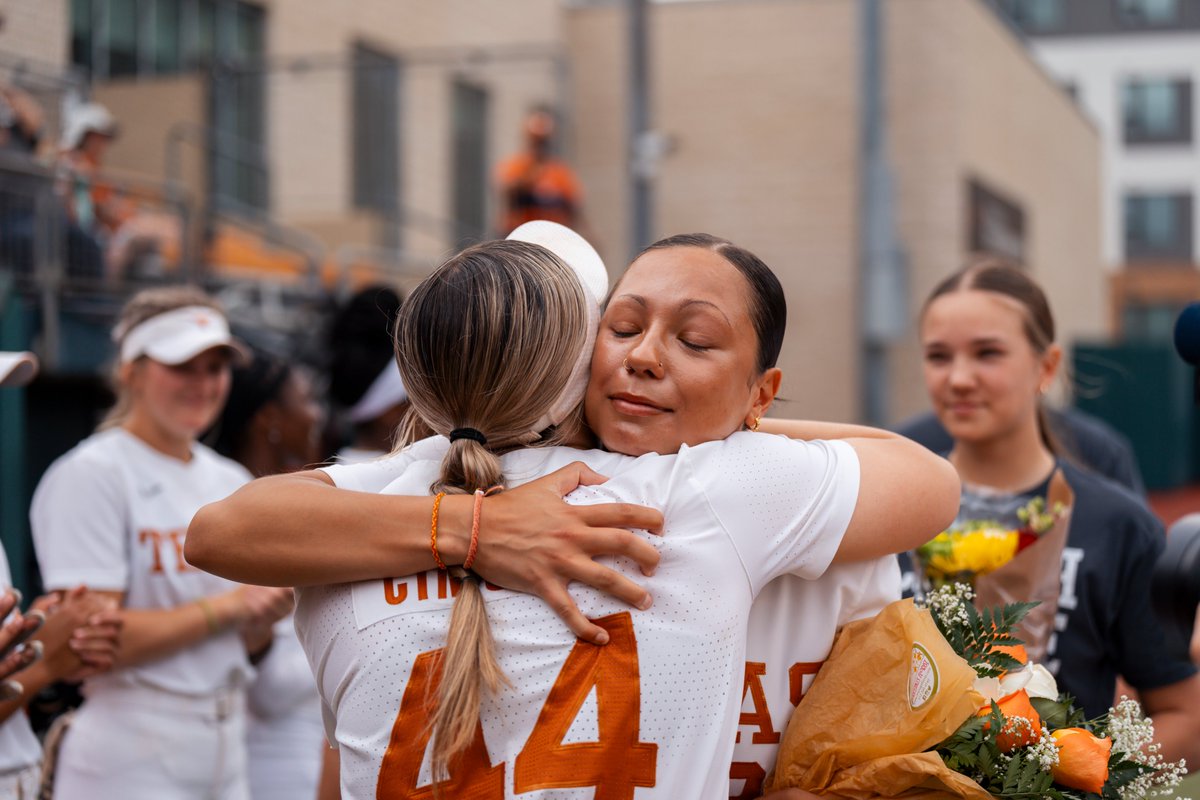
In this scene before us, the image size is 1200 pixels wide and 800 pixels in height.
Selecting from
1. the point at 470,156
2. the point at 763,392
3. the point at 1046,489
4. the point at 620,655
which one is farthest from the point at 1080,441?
the point at 470,156

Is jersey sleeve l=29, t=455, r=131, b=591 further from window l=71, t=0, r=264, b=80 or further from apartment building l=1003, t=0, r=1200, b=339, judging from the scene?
apartment building l=1003, t=0, r=1200, b=339

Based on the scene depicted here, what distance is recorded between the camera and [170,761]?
12.9 ft

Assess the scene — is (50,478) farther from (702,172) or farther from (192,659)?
(702,172)

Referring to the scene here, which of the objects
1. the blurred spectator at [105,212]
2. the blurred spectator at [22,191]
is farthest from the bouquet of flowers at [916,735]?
the blurred spectator at [105,212]

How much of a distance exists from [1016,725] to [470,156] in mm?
15229

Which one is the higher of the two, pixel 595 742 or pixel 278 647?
pixel 595 742

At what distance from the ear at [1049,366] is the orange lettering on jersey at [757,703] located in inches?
67.2

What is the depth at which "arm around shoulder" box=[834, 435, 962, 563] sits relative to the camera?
214 centimetres

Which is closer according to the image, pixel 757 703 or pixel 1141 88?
pixel 757 703

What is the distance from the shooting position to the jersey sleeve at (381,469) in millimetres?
2244

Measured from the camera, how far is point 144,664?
3.93 meters

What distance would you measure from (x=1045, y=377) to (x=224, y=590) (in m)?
2.54

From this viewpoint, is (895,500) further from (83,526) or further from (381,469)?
(83,526)

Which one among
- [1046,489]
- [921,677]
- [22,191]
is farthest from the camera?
[22,191]
